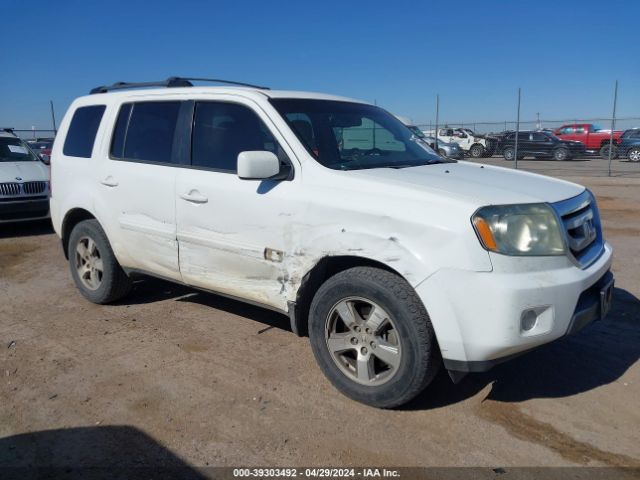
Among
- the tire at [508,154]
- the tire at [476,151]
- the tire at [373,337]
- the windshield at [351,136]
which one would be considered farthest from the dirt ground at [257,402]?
the tire at [476,151]

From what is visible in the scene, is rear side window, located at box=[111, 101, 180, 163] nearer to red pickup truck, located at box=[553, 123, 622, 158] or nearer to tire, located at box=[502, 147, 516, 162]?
tire, located at box=[502, 147, 516, 162]

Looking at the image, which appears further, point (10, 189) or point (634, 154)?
point (634, 154)

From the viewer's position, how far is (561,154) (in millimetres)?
25312

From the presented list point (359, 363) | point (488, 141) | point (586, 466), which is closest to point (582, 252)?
point (586, 466)

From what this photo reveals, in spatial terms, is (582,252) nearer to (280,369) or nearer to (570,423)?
(570,423)

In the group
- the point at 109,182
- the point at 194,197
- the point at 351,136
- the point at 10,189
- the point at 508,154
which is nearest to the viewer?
the point at 194,197

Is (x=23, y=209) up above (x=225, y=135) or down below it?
below

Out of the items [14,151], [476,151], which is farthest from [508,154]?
[14,151]

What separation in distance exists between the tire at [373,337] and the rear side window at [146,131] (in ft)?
6.16

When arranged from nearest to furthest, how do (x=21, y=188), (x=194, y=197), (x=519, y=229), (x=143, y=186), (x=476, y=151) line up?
(x=519, y=229) < (x=194, y=197) < (x=143, y=186) < (x=21, y=188) < (x=476, y=151)

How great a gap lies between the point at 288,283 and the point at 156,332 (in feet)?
5.23

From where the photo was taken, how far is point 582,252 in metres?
3.35

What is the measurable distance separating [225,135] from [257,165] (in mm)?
751

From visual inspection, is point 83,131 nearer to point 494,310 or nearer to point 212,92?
point 212,92
